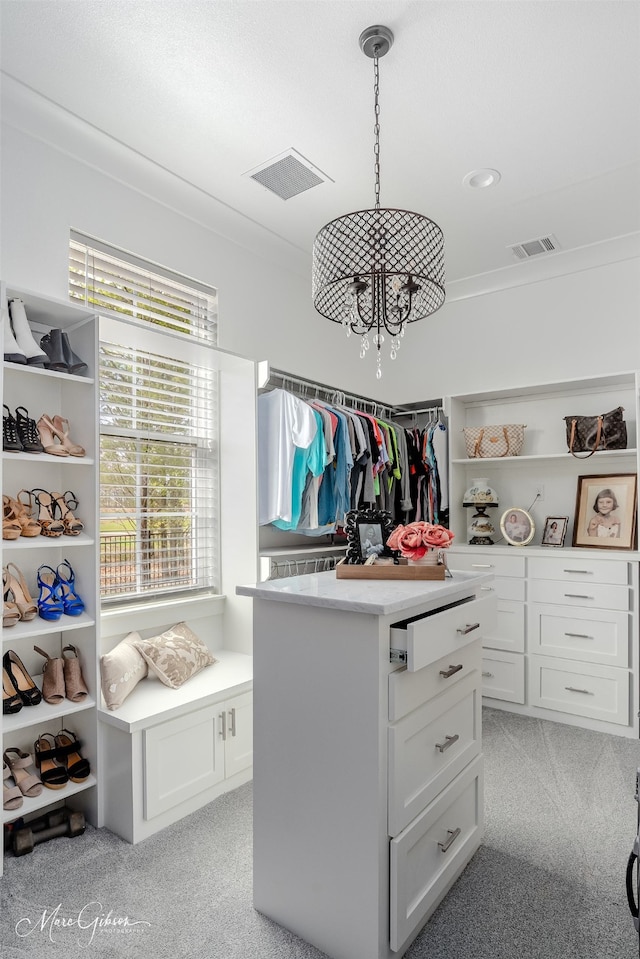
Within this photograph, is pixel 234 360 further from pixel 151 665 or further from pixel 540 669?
pixel 540 669

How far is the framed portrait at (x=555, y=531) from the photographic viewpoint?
3.64 meters

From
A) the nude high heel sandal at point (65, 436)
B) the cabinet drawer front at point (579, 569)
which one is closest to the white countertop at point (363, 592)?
the nude high heel sandal at point (65, 436)

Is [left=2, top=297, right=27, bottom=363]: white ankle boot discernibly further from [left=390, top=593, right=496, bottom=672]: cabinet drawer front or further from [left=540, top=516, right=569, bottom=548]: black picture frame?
[left=540, top=516, right=569, bottom=548]: black picture frame

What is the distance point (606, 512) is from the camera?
347 cm

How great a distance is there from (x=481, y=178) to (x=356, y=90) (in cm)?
93

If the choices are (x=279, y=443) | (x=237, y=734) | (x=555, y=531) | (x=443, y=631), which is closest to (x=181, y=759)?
(x=237, y=734)

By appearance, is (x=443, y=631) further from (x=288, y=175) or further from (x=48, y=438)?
(x=288, y=175)

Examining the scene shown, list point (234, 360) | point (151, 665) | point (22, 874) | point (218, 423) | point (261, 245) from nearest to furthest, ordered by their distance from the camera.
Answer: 1. point (22, 874)
2. point (151, 665)
3. point (234, 360)
4. point (218, 423)
5. point (261, 245)

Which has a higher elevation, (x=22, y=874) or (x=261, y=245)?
(x=261, y=245)

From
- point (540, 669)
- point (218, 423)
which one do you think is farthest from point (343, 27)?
point (540, 669)

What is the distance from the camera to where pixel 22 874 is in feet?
Result: 6.29

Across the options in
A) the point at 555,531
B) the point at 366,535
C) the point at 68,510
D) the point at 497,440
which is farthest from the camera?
the point at 497,440

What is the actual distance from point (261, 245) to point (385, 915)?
3.36m

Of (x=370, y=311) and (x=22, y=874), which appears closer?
(x=22, y=874)
